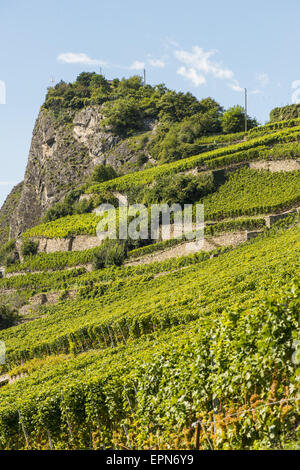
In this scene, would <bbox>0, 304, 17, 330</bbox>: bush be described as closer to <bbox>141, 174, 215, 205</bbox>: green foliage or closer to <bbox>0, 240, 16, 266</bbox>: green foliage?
<bbox>141, 174, 215, 205</bbox>: green foliage

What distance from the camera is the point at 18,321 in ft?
129

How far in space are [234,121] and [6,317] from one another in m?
36.0

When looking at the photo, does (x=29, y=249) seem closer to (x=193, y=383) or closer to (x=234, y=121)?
(x=234, y=121)

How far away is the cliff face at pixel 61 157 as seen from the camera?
71.5m

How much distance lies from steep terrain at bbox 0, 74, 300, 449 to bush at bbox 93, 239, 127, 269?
0.47 feet

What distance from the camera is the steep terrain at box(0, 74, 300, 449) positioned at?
7.66 m

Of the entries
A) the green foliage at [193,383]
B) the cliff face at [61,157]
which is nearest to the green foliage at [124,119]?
the cliff face at [61,157]

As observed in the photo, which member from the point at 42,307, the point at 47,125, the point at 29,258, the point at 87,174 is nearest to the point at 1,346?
the point at 42,307

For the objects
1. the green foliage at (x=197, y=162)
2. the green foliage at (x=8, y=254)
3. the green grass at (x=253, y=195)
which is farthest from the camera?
the green foliage at (x=8, y=254)

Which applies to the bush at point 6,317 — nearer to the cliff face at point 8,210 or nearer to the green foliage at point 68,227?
the green foliage at point 68,227

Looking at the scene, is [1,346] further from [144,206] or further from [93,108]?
[93,108]

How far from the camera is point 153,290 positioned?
29484mm

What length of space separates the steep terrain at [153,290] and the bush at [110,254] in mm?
144

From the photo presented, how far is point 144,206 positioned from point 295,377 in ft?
127
